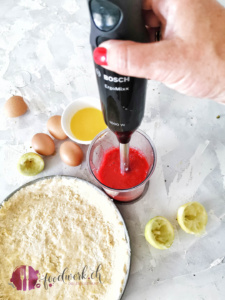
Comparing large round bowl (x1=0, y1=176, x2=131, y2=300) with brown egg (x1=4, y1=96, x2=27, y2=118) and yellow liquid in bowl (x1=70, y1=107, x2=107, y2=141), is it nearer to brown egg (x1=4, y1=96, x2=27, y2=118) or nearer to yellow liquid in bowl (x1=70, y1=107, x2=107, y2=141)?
yellow liquid in bowl (x1=70, y1=107, x2=107, y2=141)

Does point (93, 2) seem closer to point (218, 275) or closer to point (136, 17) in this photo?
point (136, 17)

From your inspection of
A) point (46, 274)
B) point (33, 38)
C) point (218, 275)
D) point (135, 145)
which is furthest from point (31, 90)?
A: point (218, 275)

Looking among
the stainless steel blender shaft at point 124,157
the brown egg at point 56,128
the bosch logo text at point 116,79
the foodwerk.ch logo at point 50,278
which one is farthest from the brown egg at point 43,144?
the bosch logo text at point 116,79

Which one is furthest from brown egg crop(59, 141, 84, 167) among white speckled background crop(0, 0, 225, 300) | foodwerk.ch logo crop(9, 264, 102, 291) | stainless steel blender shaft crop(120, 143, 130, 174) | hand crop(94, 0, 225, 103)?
hand crop(94, 0, 225, 103)

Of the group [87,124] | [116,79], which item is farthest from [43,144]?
[116,79]

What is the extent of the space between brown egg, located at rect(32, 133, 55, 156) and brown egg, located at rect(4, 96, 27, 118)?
0.54ft

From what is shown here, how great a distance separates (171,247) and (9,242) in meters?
0.57

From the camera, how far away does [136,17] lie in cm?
50

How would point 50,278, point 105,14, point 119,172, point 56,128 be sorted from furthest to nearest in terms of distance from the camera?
point 56,128 → point 119,172 → point 50,278 → point 105,14

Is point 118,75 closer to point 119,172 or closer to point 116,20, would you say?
point 116,20

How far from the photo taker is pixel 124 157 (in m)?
0.93

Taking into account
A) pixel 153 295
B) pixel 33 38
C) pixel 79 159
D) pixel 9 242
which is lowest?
pixel 153 295

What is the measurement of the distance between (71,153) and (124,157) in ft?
0.84

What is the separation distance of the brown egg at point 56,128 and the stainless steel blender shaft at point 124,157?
0.30 metres
